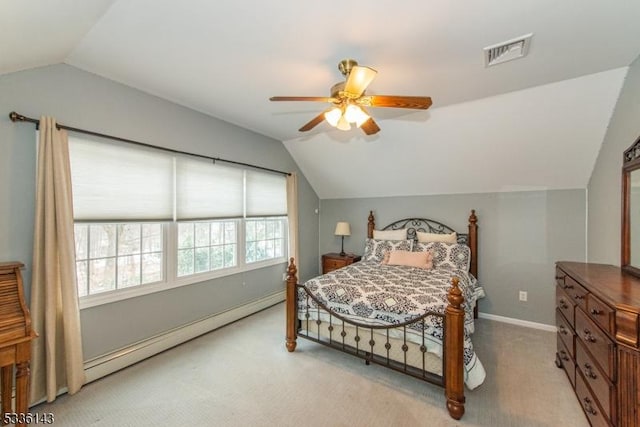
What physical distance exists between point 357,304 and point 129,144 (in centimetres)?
259

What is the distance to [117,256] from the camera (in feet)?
8.53

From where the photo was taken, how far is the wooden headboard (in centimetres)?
380

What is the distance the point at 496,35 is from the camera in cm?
178

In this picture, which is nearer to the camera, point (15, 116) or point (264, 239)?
point (15, 116)

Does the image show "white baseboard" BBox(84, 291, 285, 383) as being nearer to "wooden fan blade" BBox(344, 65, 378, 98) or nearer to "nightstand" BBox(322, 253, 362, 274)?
"nightstand" BBox(322, 253, 362, 274)

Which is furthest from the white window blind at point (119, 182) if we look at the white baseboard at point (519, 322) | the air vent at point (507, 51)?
the white baseboard at point (519, 322)

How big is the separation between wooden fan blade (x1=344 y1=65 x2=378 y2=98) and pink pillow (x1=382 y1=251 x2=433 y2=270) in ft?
7.80

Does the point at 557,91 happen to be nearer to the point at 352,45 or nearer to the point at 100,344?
the point at 352,45

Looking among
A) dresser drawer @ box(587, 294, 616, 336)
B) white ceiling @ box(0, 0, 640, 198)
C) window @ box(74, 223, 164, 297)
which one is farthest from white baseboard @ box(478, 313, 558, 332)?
window @ box(74, 223, 164, 297)

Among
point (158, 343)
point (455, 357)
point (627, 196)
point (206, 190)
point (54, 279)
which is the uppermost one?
point (206, 190)

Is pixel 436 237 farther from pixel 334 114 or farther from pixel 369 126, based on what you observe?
pixel 334 114

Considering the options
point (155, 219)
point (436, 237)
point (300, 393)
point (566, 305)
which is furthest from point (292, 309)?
point (566, 305)

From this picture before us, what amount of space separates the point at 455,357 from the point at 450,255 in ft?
6.13

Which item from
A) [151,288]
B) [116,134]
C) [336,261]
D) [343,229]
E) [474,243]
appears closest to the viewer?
[116,134]
